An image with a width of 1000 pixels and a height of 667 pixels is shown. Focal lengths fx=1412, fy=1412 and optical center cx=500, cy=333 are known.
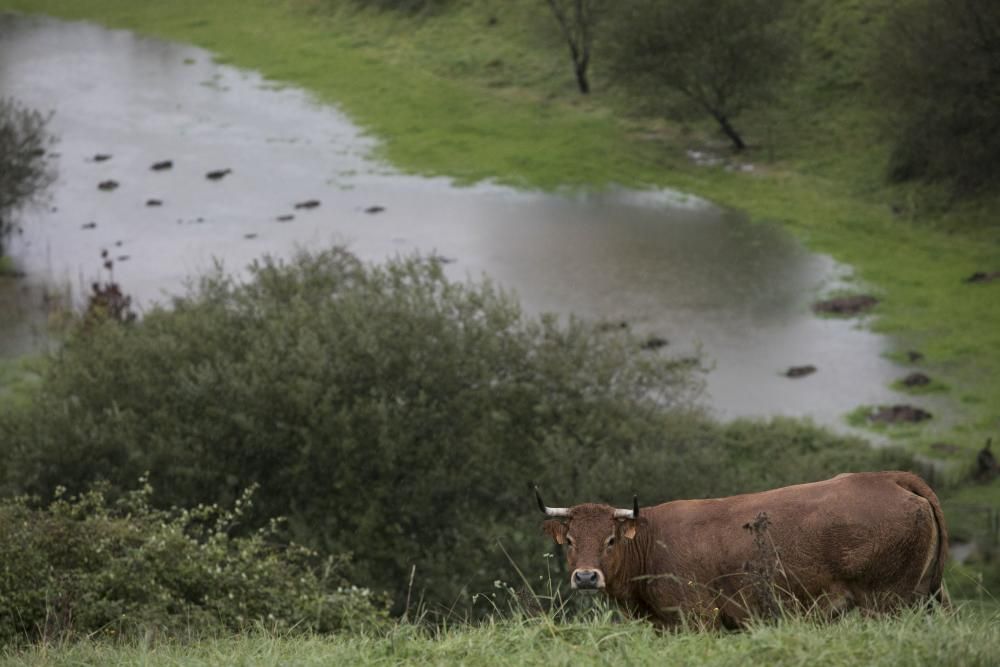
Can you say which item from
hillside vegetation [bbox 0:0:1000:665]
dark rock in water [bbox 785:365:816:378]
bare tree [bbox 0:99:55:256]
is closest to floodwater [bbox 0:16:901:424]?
dark rock in water [bbox 785:365:816:378]

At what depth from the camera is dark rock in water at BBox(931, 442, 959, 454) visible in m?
32.4

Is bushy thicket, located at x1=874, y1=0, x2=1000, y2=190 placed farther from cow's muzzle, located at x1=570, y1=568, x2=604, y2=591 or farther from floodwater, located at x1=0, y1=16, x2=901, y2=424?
cow's muzzle, located at x1=570, y1=568, x2=604, y2=591

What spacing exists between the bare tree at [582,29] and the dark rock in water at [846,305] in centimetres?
2790

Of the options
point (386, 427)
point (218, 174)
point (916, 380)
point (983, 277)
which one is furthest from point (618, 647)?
point (218, 174)

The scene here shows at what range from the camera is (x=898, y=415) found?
114 ft

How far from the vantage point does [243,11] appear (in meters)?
89.5

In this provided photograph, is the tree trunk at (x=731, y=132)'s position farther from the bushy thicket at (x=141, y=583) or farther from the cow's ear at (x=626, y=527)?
the cow's ear at (x=626, y=527)

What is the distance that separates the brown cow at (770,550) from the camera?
456 inches

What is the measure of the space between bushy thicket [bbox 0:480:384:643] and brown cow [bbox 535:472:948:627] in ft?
15.2

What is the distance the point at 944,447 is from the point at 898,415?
91.1 inches

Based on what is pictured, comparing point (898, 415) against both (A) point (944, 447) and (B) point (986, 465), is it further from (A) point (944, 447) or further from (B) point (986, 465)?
(B) point (986, 465)

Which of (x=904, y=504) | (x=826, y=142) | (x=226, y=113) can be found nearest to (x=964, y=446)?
(x=904, y=504)

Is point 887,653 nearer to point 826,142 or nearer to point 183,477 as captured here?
point 183,477

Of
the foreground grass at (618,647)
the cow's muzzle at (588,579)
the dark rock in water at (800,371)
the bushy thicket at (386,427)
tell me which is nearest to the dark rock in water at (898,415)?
the dark rock in water at (800,371)
